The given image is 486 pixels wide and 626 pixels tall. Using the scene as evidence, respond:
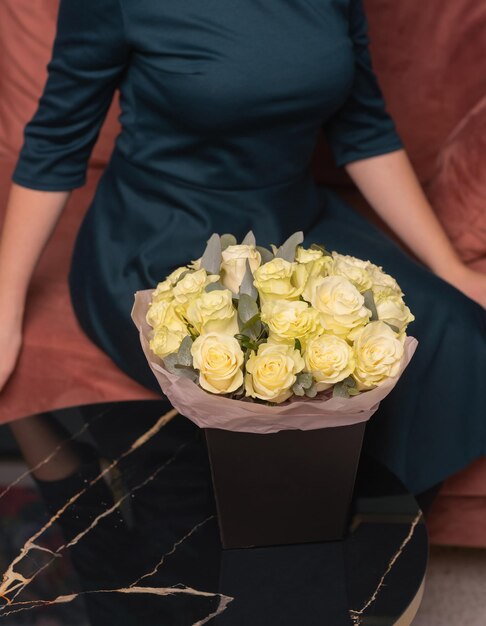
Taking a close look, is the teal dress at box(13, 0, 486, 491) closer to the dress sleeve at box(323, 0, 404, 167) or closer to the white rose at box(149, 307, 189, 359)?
the dress sleeve at box(323, 0, 404, 167)

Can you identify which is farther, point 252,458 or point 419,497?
point 419,497

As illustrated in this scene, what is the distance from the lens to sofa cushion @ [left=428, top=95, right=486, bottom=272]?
1.62 m

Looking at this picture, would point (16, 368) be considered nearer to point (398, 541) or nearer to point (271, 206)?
point (271, 206)

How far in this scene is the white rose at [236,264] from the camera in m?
0.93

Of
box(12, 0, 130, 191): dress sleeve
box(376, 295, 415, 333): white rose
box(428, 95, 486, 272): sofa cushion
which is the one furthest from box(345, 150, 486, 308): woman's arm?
box(376, 295, 415, 333): white rose

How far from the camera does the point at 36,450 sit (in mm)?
1146

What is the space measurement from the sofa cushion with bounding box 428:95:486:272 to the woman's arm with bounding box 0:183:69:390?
Result: 0.73m

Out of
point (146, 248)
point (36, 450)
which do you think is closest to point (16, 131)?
point (146, 248)

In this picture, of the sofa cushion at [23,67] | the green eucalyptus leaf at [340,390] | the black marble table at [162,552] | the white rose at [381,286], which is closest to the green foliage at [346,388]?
the green eucalyptus leaf at [340,390]

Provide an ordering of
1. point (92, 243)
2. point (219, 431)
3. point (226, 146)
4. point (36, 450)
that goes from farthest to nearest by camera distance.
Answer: point (92, 243) → point (226, 146) → point (36, 450) → point (219, 431)

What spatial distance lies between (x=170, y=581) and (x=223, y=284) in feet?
1.07

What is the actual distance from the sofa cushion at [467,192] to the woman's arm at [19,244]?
2.40 feet

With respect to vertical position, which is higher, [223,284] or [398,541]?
[223,284]

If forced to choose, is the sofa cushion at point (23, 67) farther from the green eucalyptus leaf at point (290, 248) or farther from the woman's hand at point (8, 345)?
the green eucalyptus leaf at point (290, 248)
